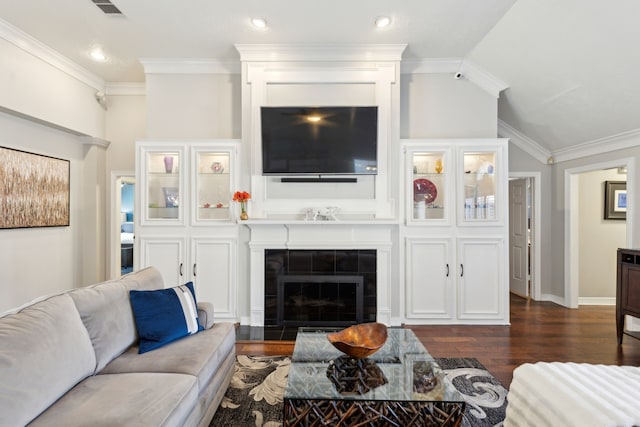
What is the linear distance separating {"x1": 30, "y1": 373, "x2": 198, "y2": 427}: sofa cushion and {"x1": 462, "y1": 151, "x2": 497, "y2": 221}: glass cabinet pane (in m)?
3.36

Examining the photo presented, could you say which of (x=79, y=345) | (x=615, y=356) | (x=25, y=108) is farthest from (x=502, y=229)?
(x=25, y=108)

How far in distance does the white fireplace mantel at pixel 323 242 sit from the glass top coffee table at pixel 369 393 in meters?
1.75

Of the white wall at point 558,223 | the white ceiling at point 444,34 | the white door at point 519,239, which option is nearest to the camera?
the white ceiling at point 444,34

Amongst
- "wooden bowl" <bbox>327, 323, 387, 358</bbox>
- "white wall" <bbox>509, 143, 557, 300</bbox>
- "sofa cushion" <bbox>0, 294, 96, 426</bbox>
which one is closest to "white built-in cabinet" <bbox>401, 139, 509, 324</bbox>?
Answer: "white wall" <bbox>509, 143, 557, 300</bbox>

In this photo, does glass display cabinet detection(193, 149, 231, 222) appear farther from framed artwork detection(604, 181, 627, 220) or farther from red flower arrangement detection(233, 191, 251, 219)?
framed artwork detection(604, 181, 627, 220)

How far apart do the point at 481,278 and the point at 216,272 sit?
306 cm

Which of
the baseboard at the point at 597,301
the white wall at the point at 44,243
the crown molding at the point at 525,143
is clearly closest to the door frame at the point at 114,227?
the white wall at the point at 44,243

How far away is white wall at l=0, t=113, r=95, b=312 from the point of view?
3445 mm

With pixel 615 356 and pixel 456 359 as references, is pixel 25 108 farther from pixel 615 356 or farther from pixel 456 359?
pixel 615 356

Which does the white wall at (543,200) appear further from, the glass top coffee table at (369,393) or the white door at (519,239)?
the glass top coffee table at (369,393)

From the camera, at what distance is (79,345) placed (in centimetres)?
163

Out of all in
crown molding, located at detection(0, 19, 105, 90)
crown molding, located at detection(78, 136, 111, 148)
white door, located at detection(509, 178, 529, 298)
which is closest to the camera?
crown molding, located at detection(0, 19, 105, 90)

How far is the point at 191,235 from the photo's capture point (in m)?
3.82

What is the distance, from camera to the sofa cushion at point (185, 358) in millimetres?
1761
